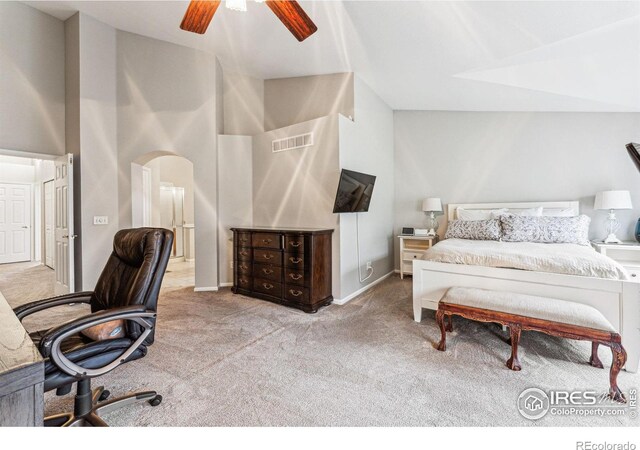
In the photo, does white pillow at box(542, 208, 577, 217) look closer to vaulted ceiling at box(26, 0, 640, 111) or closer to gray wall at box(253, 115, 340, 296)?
vaulted ceiling at box(26, 0, 640, 111)

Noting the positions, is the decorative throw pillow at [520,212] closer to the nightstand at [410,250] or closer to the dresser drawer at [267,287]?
the nightstand at [410,250]

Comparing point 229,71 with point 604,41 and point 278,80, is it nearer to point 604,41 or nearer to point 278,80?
point 278,80

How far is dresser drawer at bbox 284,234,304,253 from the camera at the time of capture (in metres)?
3.37

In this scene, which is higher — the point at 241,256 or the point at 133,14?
the point at 133,14

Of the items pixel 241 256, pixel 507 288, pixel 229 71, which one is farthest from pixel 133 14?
pixel 507 288

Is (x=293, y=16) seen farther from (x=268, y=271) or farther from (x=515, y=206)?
(x=515, y=206)

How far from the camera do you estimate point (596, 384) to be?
1.91m

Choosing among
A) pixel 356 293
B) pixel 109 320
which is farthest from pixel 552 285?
pixel 109 320

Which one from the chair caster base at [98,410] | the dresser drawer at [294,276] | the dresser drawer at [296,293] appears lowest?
the chair caster base at [98,410]

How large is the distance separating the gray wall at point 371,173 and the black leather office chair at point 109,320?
7.72 ft

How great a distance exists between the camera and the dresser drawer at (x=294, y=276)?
337cm

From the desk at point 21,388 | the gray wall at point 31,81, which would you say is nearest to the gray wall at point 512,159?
the desk at point 21,388

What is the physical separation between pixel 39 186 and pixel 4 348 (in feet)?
29.1

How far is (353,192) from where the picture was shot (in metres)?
3.63
